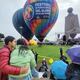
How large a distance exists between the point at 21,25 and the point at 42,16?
27.9ft

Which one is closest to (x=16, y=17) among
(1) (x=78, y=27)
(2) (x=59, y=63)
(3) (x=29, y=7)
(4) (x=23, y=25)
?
(4) (x=23, y=25)

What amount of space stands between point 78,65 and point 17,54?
154 cm

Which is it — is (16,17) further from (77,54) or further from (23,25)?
(77,54)

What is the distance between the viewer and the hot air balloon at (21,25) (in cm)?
4401

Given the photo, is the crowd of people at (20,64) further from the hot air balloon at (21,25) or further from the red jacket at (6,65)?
the hot air balloon at (21,25)

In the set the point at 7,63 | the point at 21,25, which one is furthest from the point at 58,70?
the point at 21,25

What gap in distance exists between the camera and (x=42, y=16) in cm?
3659

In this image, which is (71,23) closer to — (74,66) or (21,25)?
(21,25)

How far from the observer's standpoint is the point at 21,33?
4466 centimetres

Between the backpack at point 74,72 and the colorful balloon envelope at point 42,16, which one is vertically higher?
the colorful balloon envelope at point 42,16

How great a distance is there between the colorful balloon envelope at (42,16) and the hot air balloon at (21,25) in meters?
6.54

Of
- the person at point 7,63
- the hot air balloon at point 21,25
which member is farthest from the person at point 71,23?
the person at point 7,63

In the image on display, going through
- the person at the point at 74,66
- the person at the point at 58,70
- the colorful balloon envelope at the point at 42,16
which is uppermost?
the colorful balloon envelope at the point at 42,16

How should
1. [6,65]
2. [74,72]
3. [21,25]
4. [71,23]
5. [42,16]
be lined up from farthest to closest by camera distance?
[71,23] → [21,25] → [42,16] → [6,65] → [74,72]
